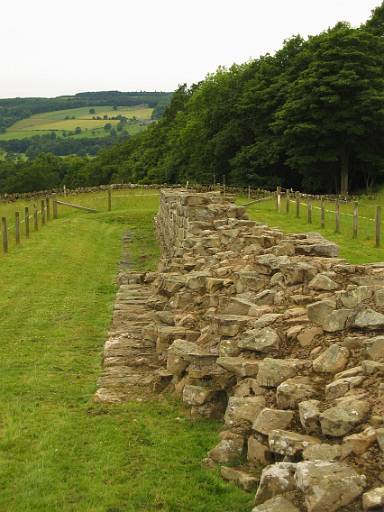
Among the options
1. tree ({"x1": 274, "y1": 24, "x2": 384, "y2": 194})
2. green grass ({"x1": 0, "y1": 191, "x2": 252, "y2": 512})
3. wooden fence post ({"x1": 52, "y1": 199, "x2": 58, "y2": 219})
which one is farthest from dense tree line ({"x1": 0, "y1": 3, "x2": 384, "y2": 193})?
green grass ({"x1": 0, "y1": 191, "x2": 252, "y2": 512})

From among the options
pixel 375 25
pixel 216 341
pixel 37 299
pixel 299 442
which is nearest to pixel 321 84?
pixel 375 25

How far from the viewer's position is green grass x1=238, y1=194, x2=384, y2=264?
21641 millimetres

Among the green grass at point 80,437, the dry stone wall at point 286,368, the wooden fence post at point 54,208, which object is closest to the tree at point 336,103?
the wooden fence post at point 54,208

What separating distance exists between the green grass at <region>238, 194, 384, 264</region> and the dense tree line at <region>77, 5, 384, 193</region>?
697 cm

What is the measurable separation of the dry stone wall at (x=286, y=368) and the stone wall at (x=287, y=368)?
0.01 meters

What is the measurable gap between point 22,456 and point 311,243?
25.0 feet

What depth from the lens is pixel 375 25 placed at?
59.3 meters

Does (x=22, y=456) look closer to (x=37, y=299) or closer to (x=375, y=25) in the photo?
(x=37, y=299)

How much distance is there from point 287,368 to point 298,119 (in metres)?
46.2

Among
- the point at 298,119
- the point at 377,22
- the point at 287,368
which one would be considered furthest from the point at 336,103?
the point at 287,368

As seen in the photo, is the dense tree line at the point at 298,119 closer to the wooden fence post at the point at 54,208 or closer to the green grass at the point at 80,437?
the wooden fence post at the point at 54,208

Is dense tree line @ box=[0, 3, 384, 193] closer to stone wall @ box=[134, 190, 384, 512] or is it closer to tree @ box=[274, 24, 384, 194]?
tree @ box=[274, 24, 384, 194]

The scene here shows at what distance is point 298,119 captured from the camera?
51688mm

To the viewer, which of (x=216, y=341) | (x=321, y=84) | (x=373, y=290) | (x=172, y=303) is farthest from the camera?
(x=321, y=84)
